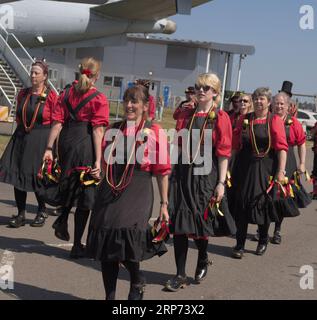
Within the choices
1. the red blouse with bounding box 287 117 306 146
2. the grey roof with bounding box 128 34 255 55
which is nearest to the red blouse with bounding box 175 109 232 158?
the red blouse with bounding box 287 117 306 146

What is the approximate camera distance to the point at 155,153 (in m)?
4.90

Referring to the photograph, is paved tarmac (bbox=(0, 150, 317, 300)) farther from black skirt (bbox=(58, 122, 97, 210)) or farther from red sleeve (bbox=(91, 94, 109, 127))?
red sleeve (bbox=(91, 94, 109, 127))

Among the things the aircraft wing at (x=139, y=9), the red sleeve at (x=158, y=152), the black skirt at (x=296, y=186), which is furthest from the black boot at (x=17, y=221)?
the aircraft wing at (x=139, y=9)

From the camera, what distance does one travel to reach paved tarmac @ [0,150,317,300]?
18.7 ft

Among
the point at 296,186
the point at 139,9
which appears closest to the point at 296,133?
the point at 296,186

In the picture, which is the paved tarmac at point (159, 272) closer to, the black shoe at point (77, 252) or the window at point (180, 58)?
the black shoe at point (77, 252)

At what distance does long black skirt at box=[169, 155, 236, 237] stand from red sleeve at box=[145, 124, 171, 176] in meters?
1.02

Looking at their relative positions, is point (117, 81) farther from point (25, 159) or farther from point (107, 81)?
point (25, 159)

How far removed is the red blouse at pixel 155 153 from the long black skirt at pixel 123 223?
10 centimetres

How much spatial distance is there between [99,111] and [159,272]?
171 centimetres
